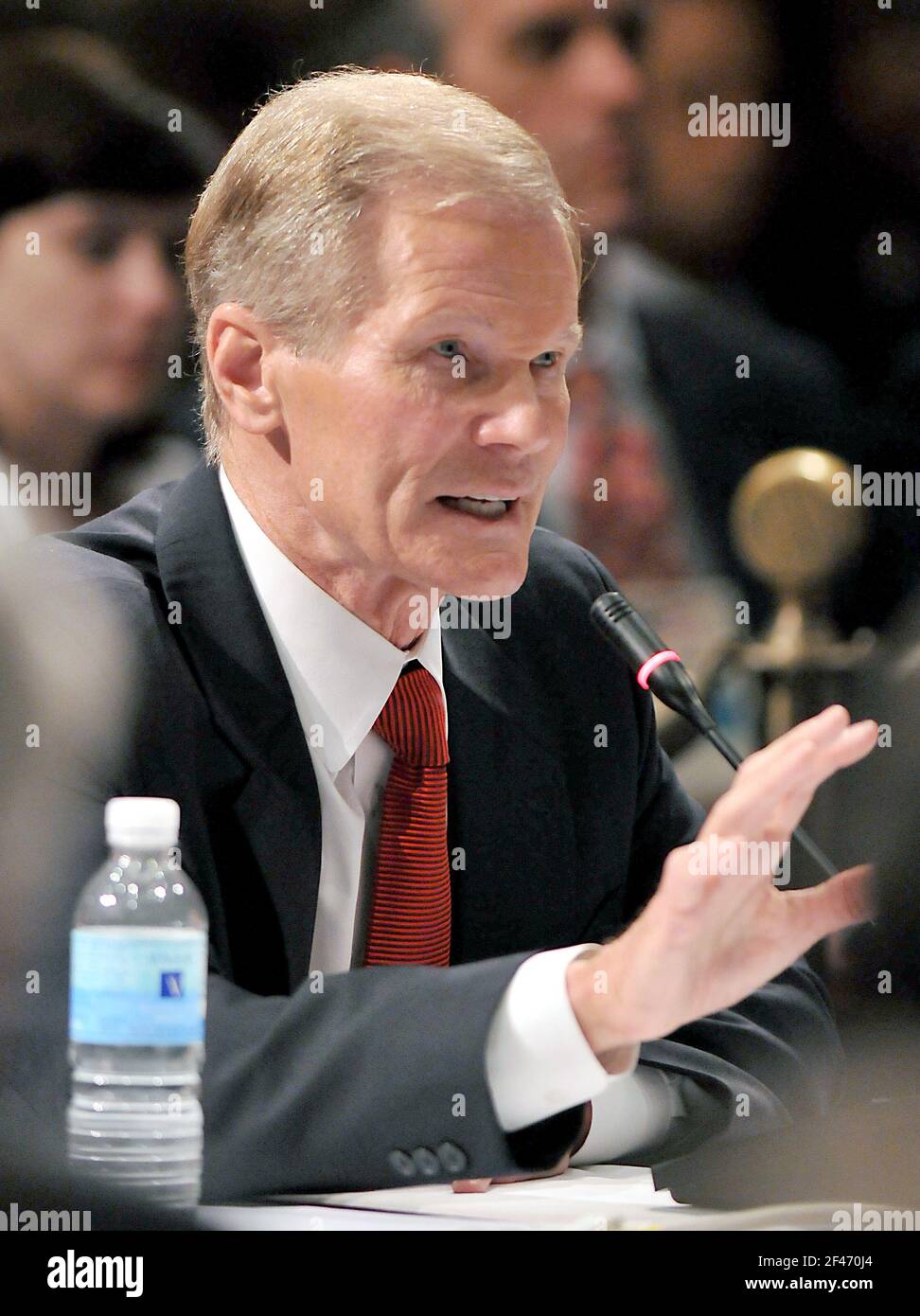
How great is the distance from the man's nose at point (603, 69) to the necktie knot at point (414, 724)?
56.9 inches

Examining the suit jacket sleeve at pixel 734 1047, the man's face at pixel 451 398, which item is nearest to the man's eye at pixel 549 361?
the man's face at pixel 451 398

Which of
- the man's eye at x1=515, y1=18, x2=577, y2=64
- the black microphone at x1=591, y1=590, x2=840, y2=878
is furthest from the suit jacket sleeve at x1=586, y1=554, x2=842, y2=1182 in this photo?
the man's eye at x1=515, y1=18, x2=577, y2=64

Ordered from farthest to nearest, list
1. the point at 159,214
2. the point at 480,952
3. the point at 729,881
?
1. the point at 159,214
2. the point at 480,952
3. the point at 729,881

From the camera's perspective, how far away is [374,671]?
5.45ft

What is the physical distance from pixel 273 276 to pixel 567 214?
288 millimetres

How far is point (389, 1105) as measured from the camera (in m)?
1.29

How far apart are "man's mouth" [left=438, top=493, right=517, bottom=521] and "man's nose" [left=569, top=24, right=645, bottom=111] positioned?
54.7 inches

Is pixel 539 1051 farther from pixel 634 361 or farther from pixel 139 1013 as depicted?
pixel 634 361

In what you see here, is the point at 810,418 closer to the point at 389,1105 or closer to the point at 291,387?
the point at 291,387

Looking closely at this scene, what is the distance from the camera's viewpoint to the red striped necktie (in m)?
1.62

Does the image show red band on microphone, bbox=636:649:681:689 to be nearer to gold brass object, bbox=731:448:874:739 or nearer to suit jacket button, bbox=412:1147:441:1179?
suit jacket button, bbox=412:1147:441:1179

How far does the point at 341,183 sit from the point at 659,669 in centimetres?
54

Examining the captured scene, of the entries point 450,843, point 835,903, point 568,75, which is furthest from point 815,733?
point 568,75

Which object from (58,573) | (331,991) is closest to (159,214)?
(58,573)
